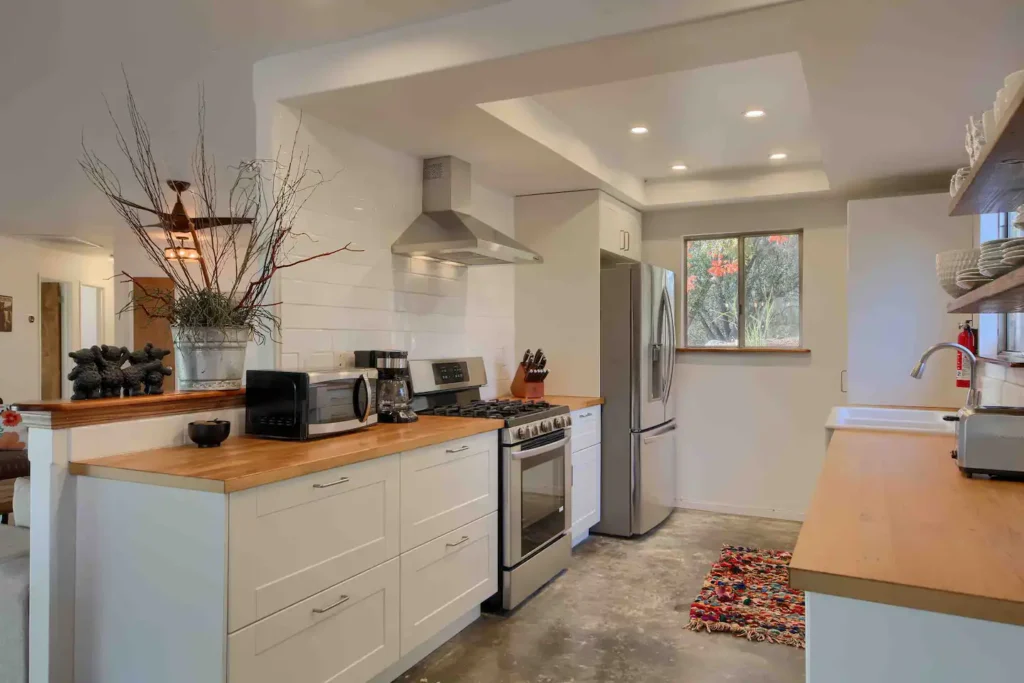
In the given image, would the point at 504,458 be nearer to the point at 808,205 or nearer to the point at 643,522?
the point at 643,522

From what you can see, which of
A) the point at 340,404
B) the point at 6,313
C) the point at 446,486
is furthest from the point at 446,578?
the point at 6,313

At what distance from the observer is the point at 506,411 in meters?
3.35

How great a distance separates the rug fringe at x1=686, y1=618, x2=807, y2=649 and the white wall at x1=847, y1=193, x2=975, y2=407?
1588mm

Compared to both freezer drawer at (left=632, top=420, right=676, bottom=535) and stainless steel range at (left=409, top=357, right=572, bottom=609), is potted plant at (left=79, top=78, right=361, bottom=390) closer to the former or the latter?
stainless steel range at (left=409, top=357, right=572, bottom=609)

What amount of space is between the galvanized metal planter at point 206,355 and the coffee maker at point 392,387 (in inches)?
25.5

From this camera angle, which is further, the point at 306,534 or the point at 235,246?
the point at 235,246

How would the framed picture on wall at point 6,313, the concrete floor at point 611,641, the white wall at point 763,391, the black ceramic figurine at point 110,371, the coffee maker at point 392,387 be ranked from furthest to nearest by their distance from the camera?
the framed picture on wall at point 6,313 → the white wall at point 763,391 → the coffee maker at point 392,387 → the concrete floor at point 611,641 → the black ceramic figurine at point 110,371

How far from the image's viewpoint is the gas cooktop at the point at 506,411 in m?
3.19

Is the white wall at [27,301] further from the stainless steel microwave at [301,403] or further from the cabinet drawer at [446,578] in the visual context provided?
the cabinet drawer at [446,578]

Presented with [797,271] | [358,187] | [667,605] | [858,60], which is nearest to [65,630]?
[358,187]

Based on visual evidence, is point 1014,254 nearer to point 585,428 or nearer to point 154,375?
point 154,375

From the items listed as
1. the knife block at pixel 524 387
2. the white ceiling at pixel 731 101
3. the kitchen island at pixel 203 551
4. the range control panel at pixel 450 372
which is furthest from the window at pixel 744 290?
the kitchen island at pixel 203 551

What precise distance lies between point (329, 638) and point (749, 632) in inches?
69.7

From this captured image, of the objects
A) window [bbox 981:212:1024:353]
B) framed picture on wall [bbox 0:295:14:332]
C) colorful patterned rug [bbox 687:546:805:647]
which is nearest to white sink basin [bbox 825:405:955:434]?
window [bbox 981:212:1024:353]
